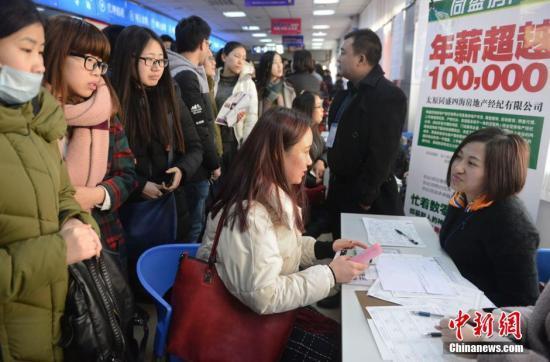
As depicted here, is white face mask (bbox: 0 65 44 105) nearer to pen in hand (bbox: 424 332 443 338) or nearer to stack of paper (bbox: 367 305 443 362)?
stack of paper (bbox: 367 305 443 362)

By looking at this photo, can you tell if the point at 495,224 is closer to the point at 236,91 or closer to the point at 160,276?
the point at 160,276

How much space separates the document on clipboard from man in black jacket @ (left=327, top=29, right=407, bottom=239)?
0.75 metres

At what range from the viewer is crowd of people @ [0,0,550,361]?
789 mm

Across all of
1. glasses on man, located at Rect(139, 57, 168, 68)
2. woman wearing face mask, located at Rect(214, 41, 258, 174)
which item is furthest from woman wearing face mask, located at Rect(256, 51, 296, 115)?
glasses on man, located at Rect(139, 57, 168, 68)

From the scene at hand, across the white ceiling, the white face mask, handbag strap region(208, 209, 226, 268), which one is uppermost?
the white ceiling

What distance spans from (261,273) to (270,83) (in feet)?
8.74

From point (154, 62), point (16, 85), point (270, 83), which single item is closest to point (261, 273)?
point (16, 85)

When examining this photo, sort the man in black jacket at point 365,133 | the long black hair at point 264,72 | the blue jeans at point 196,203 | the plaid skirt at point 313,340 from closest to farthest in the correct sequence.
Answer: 1. the plaid skirt at point 313,340
2. the man in black jacket at point 365,133
3. the blue jeans at point 196,203
4. the long black hair at point 264,72

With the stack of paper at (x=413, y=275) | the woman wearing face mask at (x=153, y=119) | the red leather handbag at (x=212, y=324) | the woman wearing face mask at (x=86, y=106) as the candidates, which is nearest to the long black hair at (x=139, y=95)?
the woman wearing face mask at (x=153, y=119)

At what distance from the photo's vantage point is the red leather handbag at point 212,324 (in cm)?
101

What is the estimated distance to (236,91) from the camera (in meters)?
2.87

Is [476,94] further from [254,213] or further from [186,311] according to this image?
[186,311]

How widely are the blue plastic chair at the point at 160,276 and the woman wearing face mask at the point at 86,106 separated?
21 cm

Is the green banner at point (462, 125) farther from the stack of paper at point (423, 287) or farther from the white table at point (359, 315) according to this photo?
the stack of paper at point (423, 287)
